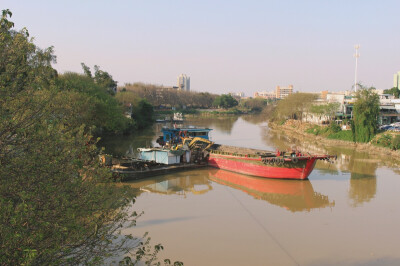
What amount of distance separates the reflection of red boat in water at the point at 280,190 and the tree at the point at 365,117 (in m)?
16.8

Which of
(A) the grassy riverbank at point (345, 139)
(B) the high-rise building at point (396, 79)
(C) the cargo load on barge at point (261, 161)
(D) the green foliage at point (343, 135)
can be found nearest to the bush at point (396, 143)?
(A) the grassy riverbank at point (345, 139)

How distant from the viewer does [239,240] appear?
10367 mm

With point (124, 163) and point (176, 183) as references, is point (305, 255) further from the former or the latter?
point (124, 163)

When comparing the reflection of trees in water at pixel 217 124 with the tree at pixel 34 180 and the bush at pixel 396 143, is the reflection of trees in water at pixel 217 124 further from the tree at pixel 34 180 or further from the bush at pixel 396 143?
the tree at pixel 34 180

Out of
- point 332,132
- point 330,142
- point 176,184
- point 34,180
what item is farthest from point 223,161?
point 332,132

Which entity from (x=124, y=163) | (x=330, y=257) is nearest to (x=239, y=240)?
(x=330, y=257)

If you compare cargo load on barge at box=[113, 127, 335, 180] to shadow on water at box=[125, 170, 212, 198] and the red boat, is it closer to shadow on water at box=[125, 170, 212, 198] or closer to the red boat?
the red boat

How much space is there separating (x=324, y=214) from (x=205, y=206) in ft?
15.4

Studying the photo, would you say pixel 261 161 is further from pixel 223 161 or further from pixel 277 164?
pixel 223 161

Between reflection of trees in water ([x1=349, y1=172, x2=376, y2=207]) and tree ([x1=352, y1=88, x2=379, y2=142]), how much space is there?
1279cm

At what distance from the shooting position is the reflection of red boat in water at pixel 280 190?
14289 mm

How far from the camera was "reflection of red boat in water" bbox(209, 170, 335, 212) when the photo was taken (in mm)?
14289

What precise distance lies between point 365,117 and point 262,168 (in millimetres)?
17911

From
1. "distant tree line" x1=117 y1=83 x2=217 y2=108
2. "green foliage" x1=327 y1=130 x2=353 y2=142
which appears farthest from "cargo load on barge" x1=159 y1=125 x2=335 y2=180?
"distant tree line" x1=117 y1=83 x2=217 y2=108
